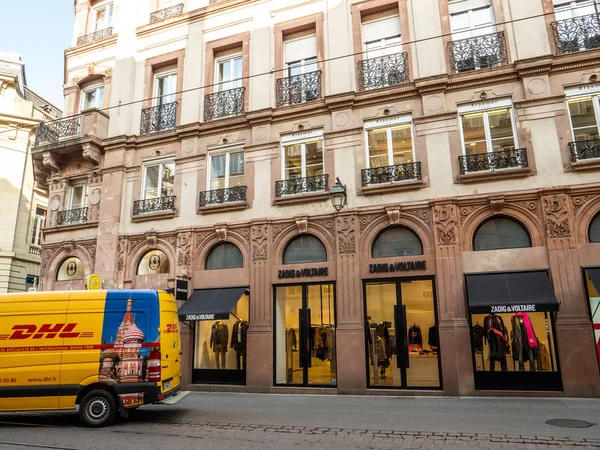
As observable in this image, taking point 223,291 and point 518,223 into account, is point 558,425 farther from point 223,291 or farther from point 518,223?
point 223,291

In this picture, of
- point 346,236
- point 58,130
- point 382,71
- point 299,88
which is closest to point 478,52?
point 382,71

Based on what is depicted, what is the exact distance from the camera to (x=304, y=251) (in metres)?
14.0

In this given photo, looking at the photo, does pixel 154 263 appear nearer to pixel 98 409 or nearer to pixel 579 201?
pixel 98 409

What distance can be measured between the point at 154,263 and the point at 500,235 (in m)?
11.5

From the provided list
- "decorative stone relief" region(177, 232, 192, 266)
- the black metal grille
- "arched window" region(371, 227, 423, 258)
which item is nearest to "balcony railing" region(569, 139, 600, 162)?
"arched window" region(371, 227, 423, 258)

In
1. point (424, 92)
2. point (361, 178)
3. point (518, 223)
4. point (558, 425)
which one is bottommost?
point (558, 425)

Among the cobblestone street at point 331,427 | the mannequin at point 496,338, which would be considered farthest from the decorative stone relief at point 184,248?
the mannequin at point 496,338

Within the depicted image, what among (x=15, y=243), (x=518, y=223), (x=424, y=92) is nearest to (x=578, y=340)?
(x=518, y=223)

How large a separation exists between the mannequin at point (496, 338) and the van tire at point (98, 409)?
916cm

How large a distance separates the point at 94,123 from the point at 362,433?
15.6 metres

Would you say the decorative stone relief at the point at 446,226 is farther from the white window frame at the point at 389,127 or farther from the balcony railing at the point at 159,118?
the balcony railing at the point at 159,118

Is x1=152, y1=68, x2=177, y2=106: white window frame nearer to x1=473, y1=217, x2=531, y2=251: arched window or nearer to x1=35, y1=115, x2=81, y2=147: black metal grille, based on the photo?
x1=35, y1=115, x2=81, y2=147: black metal grille

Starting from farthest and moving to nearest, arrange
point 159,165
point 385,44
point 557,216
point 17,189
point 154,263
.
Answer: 1. point 17,189
2. point 159,165
3. point 154,263
4. point 385,44
5. point 557,216

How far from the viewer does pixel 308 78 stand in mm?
15102
